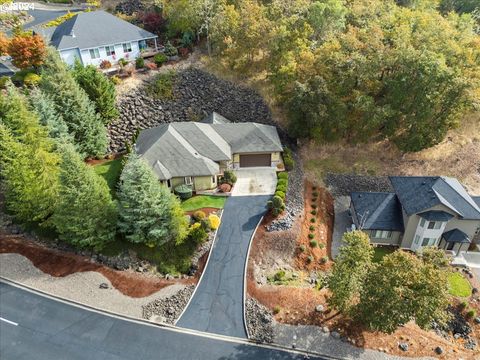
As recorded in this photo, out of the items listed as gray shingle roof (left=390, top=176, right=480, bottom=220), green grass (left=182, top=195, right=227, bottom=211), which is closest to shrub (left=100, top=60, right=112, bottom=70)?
green grass (left=182, top=195, right=227, bottom=211)

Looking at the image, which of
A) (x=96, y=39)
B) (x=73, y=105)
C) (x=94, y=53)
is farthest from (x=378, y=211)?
(x=96, y=39)

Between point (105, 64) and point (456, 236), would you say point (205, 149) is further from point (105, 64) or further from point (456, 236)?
point (456, 236)

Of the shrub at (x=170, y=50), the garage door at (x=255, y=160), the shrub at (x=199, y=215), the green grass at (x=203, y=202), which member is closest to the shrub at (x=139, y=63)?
the shrub at (x=170, y=50)

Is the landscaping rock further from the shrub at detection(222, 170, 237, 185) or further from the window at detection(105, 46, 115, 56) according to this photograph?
the window at detection(105, 46, 115, 56)

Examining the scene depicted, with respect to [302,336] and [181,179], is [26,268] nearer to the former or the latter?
[181,179]

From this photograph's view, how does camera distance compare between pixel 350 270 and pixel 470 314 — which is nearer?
pixel 350 270

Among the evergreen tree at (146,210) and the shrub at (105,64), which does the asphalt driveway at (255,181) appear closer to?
the evergreen tree at (146,210)
